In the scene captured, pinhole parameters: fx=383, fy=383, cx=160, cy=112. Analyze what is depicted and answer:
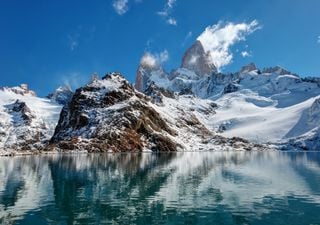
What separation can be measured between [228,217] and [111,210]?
16.9m

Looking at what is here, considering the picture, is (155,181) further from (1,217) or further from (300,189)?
(1,217)

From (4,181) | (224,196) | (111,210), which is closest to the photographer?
(111,210)

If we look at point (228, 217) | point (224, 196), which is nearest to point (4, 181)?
point (224, 196)

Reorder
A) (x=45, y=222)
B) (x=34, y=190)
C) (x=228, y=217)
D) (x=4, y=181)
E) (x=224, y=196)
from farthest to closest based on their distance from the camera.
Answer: (x=4, y=181) < (x=34, y=190) < (x=224, y=196) < (x=228, y=217) < (x=45, y=222)

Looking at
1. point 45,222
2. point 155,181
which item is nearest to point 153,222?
point 45,222

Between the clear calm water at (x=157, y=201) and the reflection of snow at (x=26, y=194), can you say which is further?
the reflection of snow at (x=26, y=194)

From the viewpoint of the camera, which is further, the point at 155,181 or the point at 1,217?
the point at 155,181

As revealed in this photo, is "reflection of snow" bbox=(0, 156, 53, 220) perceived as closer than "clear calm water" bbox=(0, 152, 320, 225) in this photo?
No

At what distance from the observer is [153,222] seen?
4897cm

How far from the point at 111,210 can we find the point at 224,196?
77.3ft

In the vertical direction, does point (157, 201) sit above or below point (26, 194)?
above

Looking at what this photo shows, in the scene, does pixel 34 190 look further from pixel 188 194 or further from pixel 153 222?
pixel 153 222

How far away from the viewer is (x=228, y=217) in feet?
171

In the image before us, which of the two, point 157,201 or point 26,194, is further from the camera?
point 26,194
